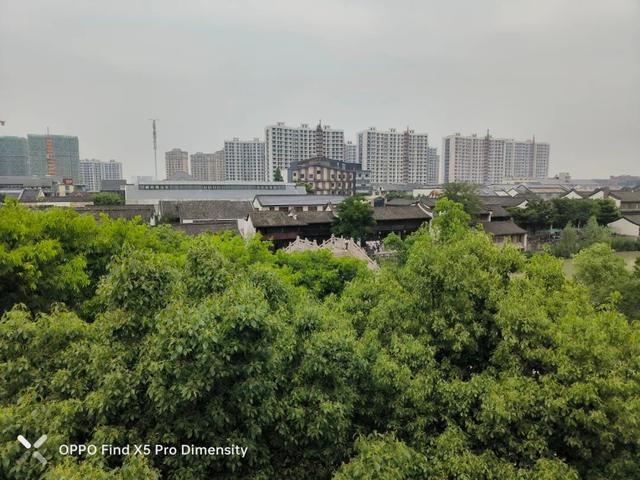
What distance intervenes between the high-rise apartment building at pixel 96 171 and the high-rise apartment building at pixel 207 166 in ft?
78.5

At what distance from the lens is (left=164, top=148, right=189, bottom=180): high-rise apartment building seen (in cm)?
12131

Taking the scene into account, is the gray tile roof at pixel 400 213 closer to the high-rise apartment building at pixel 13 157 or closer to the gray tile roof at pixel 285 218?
the gray tile roof at pixel 285 218

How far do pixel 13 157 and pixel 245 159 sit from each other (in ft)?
153

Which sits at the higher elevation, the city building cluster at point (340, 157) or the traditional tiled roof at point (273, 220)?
the city building cluster at point (340, 157)

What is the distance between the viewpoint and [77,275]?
10742 mm

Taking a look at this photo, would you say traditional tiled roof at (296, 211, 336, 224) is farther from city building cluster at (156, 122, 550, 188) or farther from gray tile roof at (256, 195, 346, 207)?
city building cluster at (156, 122, 550, 188)

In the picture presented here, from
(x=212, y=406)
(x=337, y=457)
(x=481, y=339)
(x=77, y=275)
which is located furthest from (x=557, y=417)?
(x=77, y=275)

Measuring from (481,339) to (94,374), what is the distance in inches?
230

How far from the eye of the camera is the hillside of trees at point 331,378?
4.70 m

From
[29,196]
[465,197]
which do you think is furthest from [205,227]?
[29,196]

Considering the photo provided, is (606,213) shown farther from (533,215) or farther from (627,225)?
(533,215)

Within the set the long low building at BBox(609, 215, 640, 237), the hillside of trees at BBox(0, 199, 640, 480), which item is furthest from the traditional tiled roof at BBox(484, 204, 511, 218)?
the hillside of trees at BBox(0, 199, 640, 480)

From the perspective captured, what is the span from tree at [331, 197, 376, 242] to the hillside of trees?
72.1ft

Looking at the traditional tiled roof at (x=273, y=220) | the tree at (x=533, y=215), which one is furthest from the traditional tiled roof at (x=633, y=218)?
the traditional tiled roof at (x=273, y=220)
